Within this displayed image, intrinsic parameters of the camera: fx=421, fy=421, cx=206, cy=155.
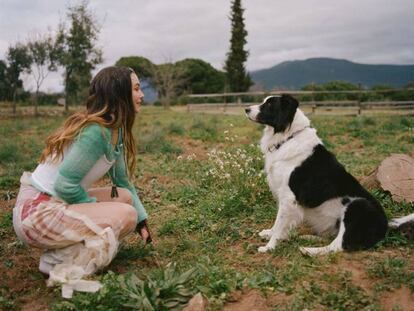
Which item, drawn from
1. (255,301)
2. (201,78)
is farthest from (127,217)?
(201,78)

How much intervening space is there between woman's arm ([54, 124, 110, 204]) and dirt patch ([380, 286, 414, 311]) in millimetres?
2254

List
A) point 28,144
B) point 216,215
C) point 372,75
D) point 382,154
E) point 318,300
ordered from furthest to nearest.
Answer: point 372,75 < point 28,144 < point 382,154 < point 216,215 < point 318,300

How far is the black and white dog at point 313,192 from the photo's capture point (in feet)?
12.4

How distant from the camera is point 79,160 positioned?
122 inches

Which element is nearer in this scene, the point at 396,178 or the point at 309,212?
the point at 309,212

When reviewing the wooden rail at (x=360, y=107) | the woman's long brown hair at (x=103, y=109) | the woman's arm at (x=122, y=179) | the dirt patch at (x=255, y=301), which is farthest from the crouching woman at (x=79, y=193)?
the wooden rail at (x=360, y=107)

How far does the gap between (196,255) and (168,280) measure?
0.94m

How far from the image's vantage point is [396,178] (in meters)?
5.07

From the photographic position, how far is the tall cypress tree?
3369cm

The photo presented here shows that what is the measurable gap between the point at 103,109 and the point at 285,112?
186cm

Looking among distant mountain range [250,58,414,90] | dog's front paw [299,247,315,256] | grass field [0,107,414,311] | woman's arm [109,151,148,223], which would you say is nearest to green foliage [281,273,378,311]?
grass field [0,107,414,311]

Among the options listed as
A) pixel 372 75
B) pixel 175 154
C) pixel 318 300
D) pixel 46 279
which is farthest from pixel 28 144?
pixel 372 75

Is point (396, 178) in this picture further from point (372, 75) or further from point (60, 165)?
point (372, 75)

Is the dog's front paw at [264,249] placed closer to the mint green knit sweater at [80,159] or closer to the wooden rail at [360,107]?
the mint green knit sweater at [80,159]
